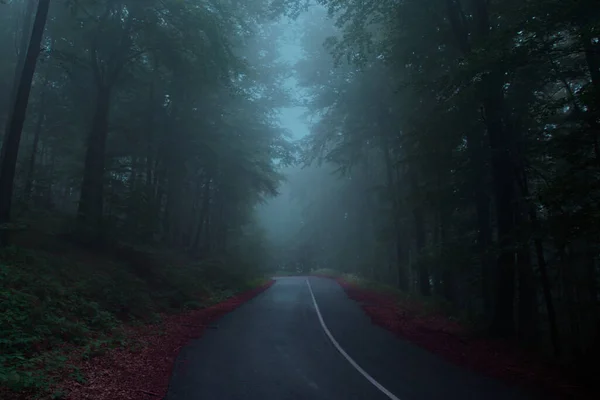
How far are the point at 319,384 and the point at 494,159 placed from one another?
8.51m

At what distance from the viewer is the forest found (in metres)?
10.6

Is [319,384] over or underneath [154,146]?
underneath

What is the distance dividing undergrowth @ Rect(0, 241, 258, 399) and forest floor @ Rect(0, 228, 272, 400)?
0.07ft

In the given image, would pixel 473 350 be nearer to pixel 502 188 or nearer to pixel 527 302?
pixel 527 302

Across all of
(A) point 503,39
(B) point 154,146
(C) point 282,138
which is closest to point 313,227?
(C) point 282,138

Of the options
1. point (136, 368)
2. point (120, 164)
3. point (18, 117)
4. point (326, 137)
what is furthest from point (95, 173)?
point (326, 137)

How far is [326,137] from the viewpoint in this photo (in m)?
30.5

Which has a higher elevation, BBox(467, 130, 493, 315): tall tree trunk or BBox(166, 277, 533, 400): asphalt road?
BBox(467, 130, 493, 315): tall tree trunk

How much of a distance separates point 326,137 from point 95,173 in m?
15.1

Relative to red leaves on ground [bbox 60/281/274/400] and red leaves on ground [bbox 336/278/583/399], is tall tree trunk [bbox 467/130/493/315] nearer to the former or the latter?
red leaves on ground [bbox 336/278/583/399]

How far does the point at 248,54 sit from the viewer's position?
32094 millimetres

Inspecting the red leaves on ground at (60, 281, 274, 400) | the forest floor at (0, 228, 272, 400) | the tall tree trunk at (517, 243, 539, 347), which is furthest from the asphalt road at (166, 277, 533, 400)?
the tall tree trunk at (517, 243, 539, 347)

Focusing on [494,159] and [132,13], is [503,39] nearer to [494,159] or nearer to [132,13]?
[494,159]

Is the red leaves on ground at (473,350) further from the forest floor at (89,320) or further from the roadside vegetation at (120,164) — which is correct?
the roadside vegetation at (120,164)
